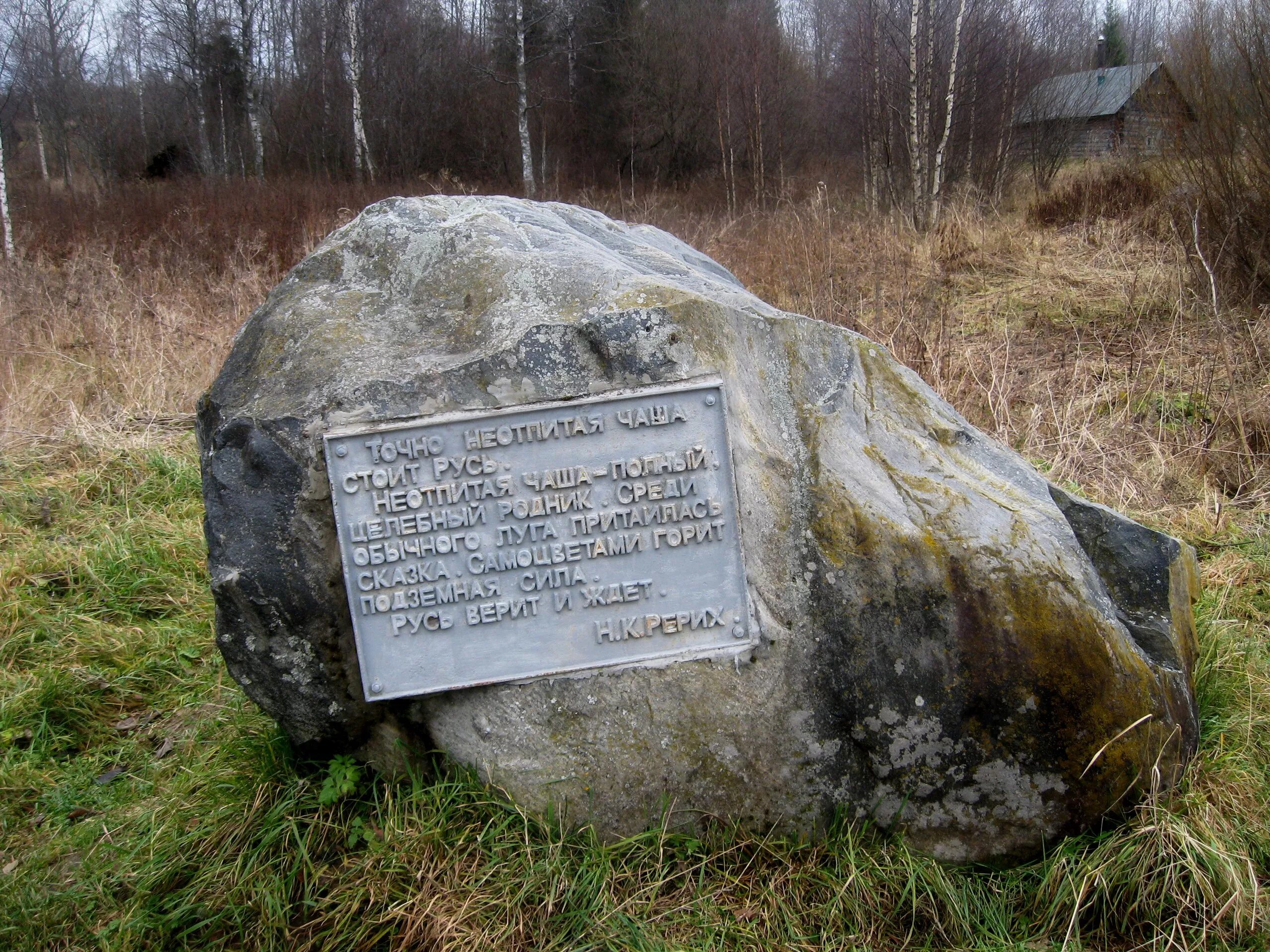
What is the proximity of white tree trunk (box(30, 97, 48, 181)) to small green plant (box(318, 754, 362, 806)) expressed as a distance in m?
21.6

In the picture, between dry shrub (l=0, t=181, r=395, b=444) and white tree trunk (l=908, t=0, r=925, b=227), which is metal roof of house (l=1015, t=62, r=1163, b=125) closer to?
white tree trunk (l=908, t=0, r=925, b=227)

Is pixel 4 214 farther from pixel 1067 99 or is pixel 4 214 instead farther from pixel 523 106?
pixel 1067 99

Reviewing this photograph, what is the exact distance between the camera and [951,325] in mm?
6973

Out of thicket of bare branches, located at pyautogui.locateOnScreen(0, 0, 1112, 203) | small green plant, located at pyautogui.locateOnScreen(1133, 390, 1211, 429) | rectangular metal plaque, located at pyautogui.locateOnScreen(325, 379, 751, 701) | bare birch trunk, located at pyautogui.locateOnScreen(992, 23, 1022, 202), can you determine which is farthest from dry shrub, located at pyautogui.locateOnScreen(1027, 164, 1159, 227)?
rectangular metal plaque, located at pyautogui.locateOnScreen(325, 379, 751, 701)

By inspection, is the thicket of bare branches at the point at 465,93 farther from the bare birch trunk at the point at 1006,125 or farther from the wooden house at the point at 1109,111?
the bare birch trunk at the point at 1006,125

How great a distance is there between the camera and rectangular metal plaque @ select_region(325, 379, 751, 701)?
2070 mm

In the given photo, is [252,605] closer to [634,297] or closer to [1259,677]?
[634,297]

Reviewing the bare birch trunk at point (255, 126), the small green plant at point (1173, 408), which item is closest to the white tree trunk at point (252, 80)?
the bare birch trunk at point (255, 126)

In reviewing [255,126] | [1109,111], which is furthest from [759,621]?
[255,126]

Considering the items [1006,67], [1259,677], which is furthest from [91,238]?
[1006,67]

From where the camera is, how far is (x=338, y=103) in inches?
746

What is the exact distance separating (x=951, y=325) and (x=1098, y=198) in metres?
4.48

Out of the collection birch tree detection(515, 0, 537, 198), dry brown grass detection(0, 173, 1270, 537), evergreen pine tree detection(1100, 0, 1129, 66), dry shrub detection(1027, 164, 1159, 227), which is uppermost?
evergreen pine tree detection(1100, 0, 1129, 66)

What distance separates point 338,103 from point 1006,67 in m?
12.6
